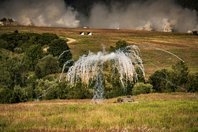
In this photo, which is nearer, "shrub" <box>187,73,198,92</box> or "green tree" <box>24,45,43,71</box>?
"shrub" <box>187,73,198,92</box>

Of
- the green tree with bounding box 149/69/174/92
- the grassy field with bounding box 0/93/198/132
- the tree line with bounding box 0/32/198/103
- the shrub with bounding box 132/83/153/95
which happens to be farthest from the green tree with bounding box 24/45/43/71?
the grassy field with bounding box 0/93/198/132

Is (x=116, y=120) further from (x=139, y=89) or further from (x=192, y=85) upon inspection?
(x=192, y=85)

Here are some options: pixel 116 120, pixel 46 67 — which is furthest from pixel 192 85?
pixel 116 120

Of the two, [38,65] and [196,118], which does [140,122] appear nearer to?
[196,118]

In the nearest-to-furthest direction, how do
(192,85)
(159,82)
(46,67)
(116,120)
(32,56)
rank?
1. (116,120)
2. (192,85)
3. (159,82)
4. (46,67)
5. (32,56)

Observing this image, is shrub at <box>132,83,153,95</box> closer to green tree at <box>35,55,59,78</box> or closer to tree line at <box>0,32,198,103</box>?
tree line at <box>0,32,198,103</box>

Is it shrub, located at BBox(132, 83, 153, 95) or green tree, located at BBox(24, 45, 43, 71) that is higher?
green tree, located at BBox(24, 45, 43, 71)

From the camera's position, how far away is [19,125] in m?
19.1

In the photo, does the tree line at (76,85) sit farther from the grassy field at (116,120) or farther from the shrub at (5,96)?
the grassy field at (116,120)

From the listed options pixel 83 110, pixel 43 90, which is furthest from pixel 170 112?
pixel 43 90

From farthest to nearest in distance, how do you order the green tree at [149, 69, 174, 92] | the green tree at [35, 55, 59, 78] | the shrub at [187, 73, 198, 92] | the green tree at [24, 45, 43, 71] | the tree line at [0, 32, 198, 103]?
the green tree at [24, 45, 43, 71] < the green tree at [35, 55, 59, 78] < the green tree at [149, 69, 174, 92] < the shrub at [187, 73, 198, 92] < the tree line at [0, 32, 198, 103]

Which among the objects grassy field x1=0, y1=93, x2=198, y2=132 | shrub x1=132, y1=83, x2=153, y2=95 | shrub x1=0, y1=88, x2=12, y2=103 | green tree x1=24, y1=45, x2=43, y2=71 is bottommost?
shrub x1=0, y1=88, x2=12, y2=103

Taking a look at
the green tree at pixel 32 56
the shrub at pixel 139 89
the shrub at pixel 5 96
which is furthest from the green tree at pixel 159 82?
the green tree at pixel 32 56

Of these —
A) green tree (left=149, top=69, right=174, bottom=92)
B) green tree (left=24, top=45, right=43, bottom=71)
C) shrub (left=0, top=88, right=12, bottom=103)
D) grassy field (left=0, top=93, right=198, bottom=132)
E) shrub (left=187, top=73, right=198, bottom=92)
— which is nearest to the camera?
grassy field (left=0, top=93, right=198, bottom=132)
